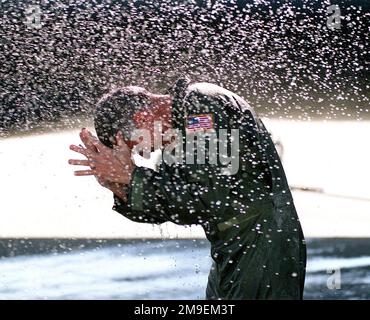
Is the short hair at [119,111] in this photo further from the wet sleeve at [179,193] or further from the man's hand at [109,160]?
A: the wet sleeve at [179,193]

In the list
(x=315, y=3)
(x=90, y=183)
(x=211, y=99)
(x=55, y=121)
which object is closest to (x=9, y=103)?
(x=55, y=121)

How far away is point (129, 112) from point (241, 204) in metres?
0.44

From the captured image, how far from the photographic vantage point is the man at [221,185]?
111 inches

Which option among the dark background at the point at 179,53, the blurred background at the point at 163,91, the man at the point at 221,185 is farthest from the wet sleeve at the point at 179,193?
the dark background at the point at 179,53

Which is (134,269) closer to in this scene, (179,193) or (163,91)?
(163,91)

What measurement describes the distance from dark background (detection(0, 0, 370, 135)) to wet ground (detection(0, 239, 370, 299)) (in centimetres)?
72

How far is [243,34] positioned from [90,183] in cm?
120

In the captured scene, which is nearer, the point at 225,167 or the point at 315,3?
the point at 225,167

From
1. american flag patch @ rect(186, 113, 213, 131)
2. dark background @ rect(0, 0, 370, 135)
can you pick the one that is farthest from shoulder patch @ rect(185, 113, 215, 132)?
dark background @ rect(0, 0, 370, 135)

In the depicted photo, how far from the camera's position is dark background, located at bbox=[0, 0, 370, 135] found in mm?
4855

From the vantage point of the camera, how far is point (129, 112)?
9.50ft

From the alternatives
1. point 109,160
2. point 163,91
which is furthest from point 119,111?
point 163,91

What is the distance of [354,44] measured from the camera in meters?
5.04
